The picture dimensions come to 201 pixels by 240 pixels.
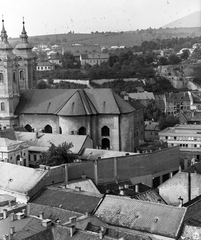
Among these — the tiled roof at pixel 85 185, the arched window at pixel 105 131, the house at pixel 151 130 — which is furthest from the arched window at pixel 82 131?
the house at pixel 151 130

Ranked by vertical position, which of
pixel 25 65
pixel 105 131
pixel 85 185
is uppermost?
pixel 25 65

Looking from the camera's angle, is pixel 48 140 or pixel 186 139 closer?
pixel 48 140

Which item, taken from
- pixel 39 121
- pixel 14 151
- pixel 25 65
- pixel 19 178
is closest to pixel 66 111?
pixel 39 121

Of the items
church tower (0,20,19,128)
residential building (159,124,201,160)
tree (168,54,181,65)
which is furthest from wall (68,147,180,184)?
tree (168,54,181,65)

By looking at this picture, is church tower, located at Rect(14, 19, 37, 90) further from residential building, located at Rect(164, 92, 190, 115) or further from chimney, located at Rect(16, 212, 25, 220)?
chimney, located at Rect(16, 212, 25, 220)

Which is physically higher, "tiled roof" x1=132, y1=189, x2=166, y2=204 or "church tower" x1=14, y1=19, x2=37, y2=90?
"church tower" x1=14, y1=19, x2=37, y2=90

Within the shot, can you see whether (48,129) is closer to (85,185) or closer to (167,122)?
(85,185)

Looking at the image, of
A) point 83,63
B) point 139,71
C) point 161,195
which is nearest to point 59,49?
point 83,63
